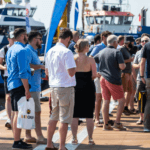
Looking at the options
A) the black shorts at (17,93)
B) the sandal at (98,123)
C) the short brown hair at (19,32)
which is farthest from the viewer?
the sandal at (98,123)

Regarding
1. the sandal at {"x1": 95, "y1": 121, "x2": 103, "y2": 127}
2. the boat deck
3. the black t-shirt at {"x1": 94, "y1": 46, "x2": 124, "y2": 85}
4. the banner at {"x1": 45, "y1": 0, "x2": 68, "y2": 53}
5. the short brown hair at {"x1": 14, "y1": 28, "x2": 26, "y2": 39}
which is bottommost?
the sandal at {"x1": 95, "y1": 121, "x2": 103, "y2": 127}

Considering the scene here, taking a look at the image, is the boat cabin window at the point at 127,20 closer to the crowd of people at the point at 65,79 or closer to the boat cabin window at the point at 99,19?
the boat cabin window at the point at 99,19

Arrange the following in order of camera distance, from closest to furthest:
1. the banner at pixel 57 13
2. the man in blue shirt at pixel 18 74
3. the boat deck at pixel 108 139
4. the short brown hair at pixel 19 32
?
1. the man in blue shirt at pixel 18 74
2. the short brown hair at pixel 19 32
3. the boat deck at pixel 108 139
4. the banner at pixel 57 13

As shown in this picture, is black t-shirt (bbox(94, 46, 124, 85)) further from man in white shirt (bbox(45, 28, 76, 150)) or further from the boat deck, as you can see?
man in white shirt (bbox(45, 28, 76, 150))

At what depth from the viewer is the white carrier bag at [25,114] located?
16.6ft

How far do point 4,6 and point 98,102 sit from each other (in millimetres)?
35103

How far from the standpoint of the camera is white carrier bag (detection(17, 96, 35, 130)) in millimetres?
5062

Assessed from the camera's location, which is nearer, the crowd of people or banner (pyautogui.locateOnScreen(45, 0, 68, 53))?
the crowd of people

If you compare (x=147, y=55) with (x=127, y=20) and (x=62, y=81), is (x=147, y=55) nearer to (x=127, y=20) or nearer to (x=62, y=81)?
(x=62, y=81)

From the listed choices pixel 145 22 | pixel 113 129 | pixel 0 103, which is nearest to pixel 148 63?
pixel 113 129

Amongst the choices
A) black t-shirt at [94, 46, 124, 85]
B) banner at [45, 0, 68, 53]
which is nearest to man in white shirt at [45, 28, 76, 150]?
black t-shirt at [94, 46, 124, 85]

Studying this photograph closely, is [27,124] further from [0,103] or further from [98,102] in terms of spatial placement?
[0,103]

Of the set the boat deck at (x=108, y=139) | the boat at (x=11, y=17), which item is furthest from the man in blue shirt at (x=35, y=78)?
the boat at (x=11, y=17)

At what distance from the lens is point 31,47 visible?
18.4 ft
